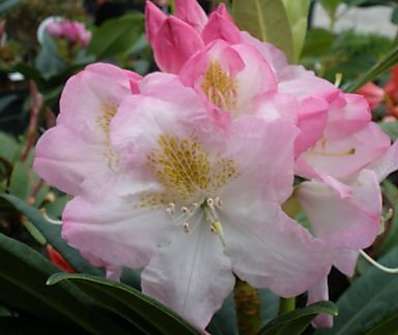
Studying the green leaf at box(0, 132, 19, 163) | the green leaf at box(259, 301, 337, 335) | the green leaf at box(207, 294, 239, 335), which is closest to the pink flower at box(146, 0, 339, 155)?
the green leaf at box(259, 301, 337, 335)

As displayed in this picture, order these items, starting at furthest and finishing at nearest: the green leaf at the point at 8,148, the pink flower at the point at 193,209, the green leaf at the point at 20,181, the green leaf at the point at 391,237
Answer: the green leaf at the point at 8,148 < the green leaf at the point at 20,181 < the green leaf at the point at 391,237 < the pink flower at the point at 193,209

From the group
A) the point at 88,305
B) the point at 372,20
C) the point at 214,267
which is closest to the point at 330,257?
the point at 214,267

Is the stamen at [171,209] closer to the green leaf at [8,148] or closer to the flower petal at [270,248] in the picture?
the flower petal at [270,248]

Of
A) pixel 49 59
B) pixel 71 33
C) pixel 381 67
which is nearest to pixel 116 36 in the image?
pixel 49 59

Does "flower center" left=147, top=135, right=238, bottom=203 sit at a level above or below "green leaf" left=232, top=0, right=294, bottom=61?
below

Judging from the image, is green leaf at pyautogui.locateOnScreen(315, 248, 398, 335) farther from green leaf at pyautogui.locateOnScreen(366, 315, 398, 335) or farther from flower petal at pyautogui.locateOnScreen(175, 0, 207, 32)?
flower petal at pyautogui.locateOnScreen(175, 0, 207, 32)

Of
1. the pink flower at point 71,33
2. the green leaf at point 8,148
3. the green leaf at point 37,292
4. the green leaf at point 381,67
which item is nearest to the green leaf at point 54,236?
the green leaf at point 37,292
